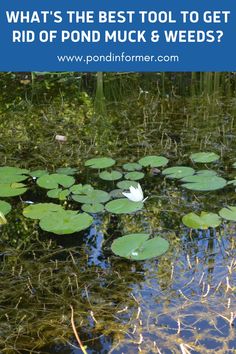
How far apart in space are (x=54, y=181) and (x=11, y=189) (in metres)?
0.23

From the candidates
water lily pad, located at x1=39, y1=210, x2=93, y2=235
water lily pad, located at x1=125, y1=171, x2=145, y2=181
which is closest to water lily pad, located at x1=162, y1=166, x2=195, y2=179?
water lily pad, located at x1=125, y1=171, x2=145, y2=181

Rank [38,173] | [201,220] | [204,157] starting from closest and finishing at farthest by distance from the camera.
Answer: [201,220] < [38,173] < [204,157]

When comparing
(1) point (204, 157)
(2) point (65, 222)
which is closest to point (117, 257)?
(2) point (65, 222)

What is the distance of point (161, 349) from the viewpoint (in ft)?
6.50

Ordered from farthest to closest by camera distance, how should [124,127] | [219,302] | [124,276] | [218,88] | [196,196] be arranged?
[218,88] → [124,127] → [196,196] → [124,276] → [219,302]

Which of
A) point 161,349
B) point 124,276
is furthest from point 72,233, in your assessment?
point 161,349

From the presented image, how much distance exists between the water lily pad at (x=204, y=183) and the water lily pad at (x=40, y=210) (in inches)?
27.3

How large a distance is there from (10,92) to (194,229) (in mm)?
2806

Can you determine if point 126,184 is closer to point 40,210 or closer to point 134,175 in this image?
point 134,175

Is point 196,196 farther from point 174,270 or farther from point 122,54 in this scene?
point 122,54

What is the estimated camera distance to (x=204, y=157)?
11.4ft

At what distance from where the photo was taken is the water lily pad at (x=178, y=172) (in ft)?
10.7

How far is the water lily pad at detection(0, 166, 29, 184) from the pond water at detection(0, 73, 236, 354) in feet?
0.25

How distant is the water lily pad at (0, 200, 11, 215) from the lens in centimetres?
293
